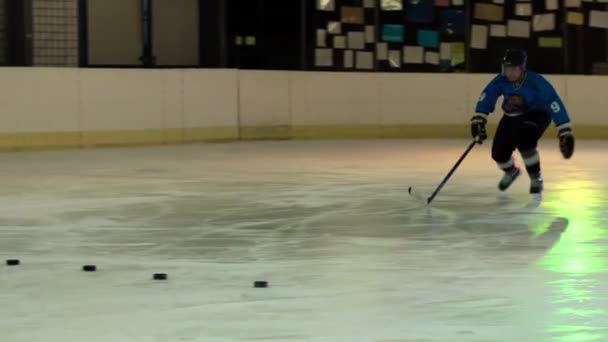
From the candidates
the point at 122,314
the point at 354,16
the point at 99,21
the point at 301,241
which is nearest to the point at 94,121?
the point at 99,21

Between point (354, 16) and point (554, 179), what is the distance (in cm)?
550

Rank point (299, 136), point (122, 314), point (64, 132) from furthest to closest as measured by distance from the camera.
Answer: point (299, 136) < point (64, 132) < point (122, 314)

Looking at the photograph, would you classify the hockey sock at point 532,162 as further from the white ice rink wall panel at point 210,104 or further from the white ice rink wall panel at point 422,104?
the white ice rink wall panel at point 422,104

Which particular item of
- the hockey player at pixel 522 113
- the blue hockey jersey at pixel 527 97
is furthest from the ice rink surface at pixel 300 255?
the blue hockey jersey at pixel 527 97

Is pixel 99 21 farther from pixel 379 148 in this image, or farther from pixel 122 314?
pixel 122 314

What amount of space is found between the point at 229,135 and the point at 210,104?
42 centimetres

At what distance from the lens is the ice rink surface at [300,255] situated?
3432 millimetres

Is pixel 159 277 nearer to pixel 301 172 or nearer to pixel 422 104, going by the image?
pixel 301 172

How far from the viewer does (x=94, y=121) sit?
11.5 m

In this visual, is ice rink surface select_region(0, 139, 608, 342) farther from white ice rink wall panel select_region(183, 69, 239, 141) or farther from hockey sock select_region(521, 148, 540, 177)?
white ice rink wall panel select_region(183, 69, 239, 141)

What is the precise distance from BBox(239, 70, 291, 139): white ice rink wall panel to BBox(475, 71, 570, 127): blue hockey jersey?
19.5 ft

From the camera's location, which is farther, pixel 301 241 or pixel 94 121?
pixel 94 121

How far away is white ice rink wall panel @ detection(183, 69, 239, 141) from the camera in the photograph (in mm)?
12219

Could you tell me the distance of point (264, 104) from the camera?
42.1 feet
